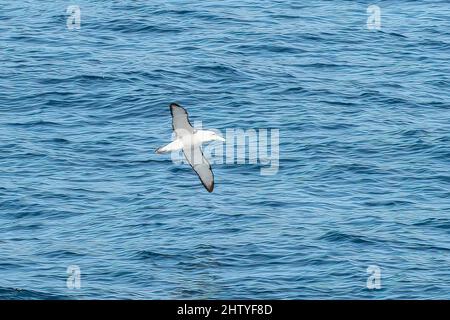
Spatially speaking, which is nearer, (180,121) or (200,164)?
(180,121)

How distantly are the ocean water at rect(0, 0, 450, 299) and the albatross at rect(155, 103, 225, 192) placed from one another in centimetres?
745

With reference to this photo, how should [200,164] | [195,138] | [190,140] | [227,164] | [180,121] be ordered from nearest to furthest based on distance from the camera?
[180,121]
[195,138]
[190,140]
[200,164]
[227,164]

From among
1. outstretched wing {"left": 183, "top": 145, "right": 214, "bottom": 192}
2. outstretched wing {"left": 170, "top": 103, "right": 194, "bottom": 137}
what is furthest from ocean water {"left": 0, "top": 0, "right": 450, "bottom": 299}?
outstretched wing {"left": 170, "top": 103, "right": 194, "bottom": 137}

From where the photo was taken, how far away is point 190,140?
103 ft

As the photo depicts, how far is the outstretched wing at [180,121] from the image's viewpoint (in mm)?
29594

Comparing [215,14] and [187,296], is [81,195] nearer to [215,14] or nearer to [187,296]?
[187,296]

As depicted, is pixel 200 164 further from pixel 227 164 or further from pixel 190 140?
pixel 227 164

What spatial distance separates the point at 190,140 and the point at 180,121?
1112 mm

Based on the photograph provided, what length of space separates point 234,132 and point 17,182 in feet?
30.6

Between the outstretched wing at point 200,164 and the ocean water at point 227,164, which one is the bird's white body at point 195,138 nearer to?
the outstretched wing at point 200,164

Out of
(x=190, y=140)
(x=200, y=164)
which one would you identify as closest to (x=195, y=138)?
(x=190, y=140)

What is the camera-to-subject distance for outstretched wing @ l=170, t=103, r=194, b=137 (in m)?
29.6
